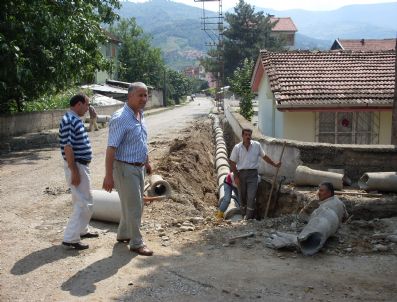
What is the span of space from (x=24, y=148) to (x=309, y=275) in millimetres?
14304

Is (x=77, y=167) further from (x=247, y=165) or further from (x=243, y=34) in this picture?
(x=243, y=34)

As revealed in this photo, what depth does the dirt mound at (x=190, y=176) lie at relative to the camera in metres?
9.05

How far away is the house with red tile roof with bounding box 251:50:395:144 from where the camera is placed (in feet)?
48.7

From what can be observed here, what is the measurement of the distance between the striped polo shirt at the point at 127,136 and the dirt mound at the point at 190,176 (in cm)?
258

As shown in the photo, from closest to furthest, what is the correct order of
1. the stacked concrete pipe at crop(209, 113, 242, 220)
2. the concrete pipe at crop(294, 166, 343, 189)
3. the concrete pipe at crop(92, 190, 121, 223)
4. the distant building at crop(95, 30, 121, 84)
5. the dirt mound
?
the concrete pipe at crop(92, 190, 121, 223), the concrete pipe at crop(294, 166, 343, 189), the dirt mound, the stacked concrete pipe at crop(209, 113, 242, 220), the distant building at crop(95, 30, 121, 84)

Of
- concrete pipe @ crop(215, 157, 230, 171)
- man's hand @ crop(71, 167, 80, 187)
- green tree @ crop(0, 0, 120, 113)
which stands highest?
green tree @ crop(0, 0, 120, 113)

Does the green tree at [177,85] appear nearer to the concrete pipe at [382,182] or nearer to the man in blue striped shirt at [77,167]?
the concrete pipe at [382,182]

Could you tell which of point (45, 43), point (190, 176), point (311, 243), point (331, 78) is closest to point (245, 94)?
point (331, 78)

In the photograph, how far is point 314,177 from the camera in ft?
29.8

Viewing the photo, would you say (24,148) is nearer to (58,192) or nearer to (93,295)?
(58,192)

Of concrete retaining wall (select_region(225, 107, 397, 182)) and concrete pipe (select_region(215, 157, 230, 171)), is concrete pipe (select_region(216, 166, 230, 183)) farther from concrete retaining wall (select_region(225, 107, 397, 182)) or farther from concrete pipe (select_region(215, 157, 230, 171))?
concrete retaining wall (select_region(225, 107, 397, 182))

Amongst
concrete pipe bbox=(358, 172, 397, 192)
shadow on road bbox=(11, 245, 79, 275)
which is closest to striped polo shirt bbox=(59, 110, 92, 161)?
shadow on road bbox=(11, 245, 79, 275)

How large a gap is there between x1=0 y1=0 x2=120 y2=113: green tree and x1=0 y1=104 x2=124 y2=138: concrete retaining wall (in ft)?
4.67

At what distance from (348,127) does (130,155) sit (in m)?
11.6
